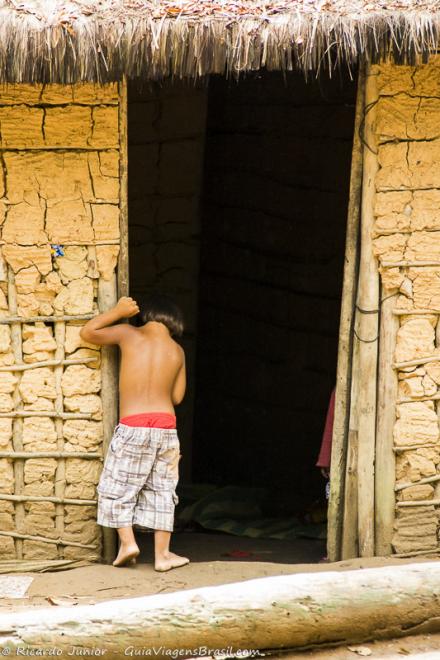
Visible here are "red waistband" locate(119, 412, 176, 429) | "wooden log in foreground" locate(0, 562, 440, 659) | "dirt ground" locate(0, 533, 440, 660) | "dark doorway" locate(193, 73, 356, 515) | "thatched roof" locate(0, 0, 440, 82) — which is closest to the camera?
"wooden log in foreground" locate(0, 562, 440, 659)

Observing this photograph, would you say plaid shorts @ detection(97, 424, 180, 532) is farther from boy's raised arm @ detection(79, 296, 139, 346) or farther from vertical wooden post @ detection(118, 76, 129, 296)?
vertical wooden post @ detection(118, 76, 129, 296)

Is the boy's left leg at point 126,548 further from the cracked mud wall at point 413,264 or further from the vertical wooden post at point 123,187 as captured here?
the cracked mud wall at point 413,264

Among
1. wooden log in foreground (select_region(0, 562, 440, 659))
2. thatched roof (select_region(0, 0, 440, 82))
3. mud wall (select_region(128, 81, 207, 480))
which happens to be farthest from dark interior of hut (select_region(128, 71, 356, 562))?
wooden log in foreground (select_region(0, 562, 440, 659))

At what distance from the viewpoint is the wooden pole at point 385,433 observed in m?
5.45

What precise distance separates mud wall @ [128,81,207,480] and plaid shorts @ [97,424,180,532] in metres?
2.61

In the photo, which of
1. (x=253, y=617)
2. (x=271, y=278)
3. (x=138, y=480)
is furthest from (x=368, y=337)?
(x=271, y=278)

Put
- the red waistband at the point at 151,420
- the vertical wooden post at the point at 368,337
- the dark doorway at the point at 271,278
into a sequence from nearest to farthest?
the vertical wooden post at the point at 368,337
the red waistband at the point at 151,420
the dark doorway at the point at 271,278

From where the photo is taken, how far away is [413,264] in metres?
5.41

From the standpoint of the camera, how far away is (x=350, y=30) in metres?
4.89

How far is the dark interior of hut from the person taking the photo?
7789 millimetres

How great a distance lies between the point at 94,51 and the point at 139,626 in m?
2.54

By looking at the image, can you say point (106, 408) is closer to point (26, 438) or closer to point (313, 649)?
point (26, 438)

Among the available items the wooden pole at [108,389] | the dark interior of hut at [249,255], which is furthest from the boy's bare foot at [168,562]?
the dark interior of hut at [249,255]

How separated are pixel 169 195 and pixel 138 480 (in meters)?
3.09
